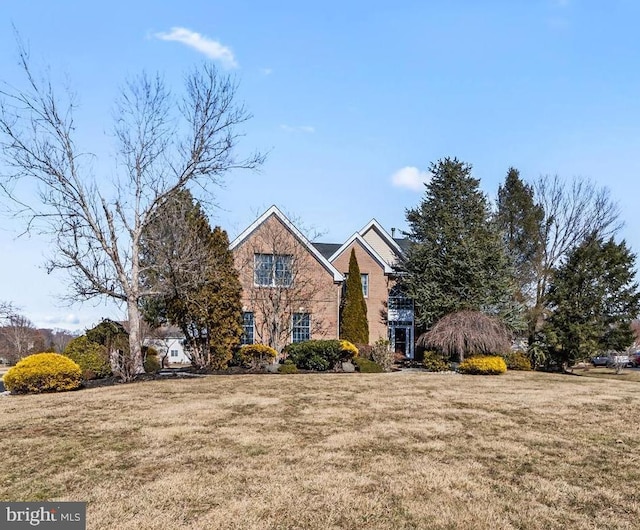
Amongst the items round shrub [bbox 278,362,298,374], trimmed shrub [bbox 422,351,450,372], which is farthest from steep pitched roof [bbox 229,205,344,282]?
trimmed shrub [bbox 422,351,450,372]

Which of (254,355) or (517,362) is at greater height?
(254,355)

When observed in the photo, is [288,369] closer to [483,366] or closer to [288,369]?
[288,369]

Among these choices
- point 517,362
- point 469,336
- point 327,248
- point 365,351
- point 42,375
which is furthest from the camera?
point 327,248

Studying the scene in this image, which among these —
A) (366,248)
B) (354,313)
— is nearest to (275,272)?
(354,313)

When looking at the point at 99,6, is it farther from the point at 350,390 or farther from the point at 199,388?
the point at 350,390

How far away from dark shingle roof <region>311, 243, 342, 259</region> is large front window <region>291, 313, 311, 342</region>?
5131 mm

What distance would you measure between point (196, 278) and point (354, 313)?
10.1 meters

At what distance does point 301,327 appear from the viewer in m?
25.2

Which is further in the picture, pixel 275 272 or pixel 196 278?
pixel 275 272

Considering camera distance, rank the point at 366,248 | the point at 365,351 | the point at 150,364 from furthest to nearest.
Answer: the point at 366,248 < the point at 365,351 < the point at 150,364

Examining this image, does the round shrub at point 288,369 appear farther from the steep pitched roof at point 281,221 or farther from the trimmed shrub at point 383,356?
the steep pitched roof at point 281,221

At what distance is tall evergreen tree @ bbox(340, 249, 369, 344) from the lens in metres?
25.4

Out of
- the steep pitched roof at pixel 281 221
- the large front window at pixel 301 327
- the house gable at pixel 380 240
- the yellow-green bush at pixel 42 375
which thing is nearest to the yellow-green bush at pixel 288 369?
the large front window at pixel 301 327

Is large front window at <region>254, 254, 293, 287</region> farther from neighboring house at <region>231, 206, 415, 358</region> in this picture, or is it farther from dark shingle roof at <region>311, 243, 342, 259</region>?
dark shingle roof at <region>311, 243, 342, 259</region>
